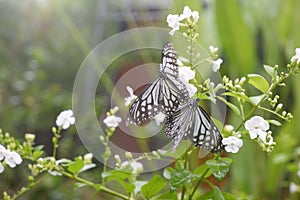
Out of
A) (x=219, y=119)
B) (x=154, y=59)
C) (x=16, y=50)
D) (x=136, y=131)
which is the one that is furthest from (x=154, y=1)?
(x=219, y=119)

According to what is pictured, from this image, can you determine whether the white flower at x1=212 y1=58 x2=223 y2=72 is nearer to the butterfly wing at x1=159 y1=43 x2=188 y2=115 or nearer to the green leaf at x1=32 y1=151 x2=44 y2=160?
the butterfly wing at x1=159 y1=43 x2=188 y2=115

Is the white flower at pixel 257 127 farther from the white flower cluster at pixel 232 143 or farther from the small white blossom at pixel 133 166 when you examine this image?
the small white blossom at pixel 133 166

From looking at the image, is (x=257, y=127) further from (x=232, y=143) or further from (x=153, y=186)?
(x=153, y=186)

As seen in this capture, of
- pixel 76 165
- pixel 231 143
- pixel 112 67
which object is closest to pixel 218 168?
pixel 231 143

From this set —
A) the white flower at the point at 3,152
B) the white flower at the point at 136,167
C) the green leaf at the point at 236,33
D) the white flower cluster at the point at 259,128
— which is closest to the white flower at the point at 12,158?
the white flower at the point at 3,152

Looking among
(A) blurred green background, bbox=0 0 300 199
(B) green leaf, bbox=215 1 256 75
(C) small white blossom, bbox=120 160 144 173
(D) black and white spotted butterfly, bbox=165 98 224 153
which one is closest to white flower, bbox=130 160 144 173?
(C) small white blossom, bbox=120 160 144 173

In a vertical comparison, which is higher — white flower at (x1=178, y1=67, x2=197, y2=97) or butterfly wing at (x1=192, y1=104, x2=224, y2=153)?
white flower at (x1=178, y1=67, x2=197, y2=97)

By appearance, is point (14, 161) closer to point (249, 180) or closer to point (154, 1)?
point (249, 180)
